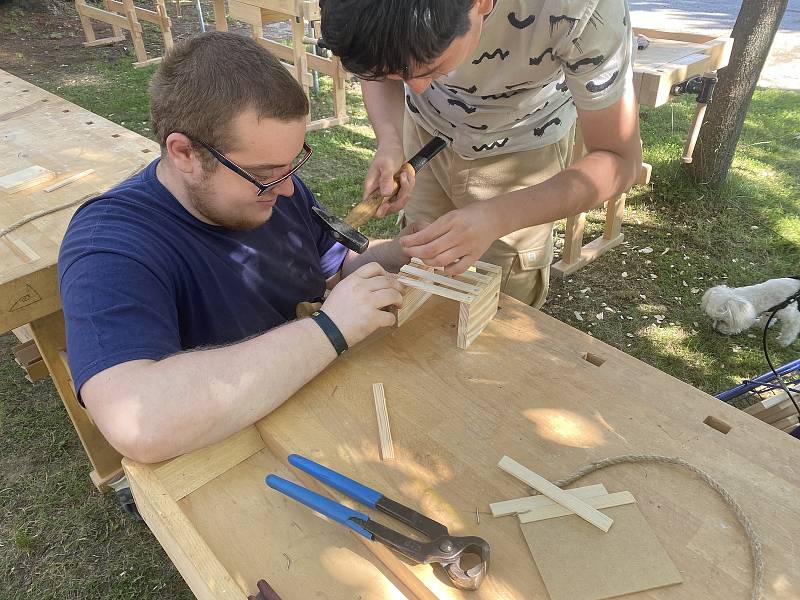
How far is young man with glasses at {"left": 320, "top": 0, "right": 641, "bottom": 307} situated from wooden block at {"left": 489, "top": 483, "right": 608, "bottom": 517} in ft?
2.39

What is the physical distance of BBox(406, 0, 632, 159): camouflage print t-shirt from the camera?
167cm

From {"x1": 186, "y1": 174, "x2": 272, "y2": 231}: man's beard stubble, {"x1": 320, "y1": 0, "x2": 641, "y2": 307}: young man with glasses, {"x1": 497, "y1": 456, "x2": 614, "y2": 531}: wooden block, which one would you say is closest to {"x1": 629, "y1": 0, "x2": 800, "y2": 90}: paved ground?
{"x1": 320, "y1": 0, "x2": 641, "y2": 307}: young man with glasses

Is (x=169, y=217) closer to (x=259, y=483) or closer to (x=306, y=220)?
(x=306, y=220)

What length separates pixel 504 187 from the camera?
250cm

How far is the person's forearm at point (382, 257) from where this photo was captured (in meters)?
2.18

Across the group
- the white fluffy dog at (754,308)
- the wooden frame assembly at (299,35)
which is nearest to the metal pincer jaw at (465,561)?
the white fluffy dog at (754,308)

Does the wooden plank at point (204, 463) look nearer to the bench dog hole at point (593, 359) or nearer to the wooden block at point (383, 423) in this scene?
the wooden block at point (383, 423)

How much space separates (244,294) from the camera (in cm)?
190

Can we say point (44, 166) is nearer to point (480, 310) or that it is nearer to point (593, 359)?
point (480, 310)

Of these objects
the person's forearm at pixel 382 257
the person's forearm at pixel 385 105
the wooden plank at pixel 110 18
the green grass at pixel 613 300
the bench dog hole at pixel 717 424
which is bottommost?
the green grass at pixel 613 300

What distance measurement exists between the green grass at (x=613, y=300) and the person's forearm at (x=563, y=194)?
2116 mm

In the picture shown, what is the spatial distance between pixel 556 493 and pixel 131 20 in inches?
360

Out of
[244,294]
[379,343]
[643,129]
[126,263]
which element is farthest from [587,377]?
[643,129]

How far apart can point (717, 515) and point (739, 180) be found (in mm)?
5034
